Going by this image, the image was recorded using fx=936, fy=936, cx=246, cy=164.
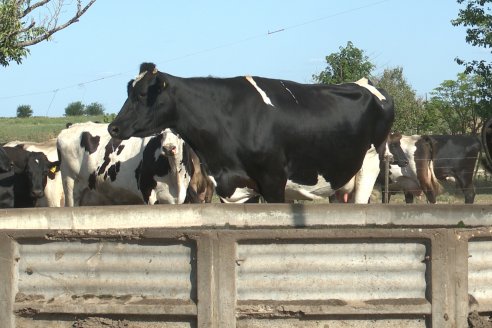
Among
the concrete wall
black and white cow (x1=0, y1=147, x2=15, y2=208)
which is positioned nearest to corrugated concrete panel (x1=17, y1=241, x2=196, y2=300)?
the concrete wall

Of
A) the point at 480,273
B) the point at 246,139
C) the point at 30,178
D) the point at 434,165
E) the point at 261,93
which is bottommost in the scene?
the point at 480,273

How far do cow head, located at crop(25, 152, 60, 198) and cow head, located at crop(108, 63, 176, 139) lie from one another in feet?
15.9

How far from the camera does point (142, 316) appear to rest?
5.18 m

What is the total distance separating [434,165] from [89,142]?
A: 30.4 ft

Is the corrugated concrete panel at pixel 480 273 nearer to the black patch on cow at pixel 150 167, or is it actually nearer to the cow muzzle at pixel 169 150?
the cow muzzle at pixel 169 150

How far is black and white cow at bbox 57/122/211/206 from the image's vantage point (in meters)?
13.0

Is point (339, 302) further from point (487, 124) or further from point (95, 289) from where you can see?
point (487, 124)

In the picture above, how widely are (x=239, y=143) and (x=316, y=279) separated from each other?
4.43 m

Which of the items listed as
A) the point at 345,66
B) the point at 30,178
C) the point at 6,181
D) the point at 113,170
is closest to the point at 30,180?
the point at 30,178

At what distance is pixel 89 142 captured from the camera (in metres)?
14.8

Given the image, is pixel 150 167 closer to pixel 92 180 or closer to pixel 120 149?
pixel 120 149

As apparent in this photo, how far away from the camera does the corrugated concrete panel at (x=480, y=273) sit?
5148 mm

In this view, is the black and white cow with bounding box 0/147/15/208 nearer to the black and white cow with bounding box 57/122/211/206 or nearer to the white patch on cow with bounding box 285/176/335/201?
the black and white cow with bounding box 57/122/211/206

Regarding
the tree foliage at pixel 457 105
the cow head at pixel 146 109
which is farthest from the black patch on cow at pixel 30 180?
the tree foliage at pixel 457 105
